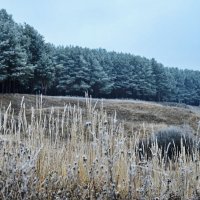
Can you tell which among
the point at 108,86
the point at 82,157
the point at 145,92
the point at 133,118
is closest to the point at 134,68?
the point at 145,92

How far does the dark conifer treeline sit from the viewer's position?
32.5 metres

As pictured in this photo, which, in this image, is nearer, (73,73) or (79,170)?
(79,170)

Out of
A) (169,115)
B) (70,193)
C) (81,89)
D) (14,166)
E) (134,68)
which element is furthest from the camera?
(134,68)

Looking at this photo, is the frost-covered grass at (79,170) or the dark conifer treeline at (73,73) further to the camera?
the dark conifer treeline at (73,73)

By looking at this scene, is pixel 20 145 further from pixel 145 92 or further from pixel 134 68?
pixel 134 68

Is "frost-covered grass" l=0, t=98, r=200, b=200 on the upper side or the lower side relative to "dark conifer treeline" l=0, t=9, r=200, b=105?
lower

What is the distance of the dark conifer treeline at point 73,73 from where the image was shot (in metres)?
32.5

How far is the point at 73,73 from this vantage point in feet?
165

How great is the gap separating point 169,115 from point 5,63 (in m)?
13.0

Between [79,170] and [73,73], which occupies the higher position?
[73,73]

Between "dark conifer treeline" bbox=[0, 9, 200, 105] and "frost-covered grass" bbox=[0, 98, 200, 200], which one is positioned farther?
"dark conifer treeline" bbox=[0, 9, 200, 105]

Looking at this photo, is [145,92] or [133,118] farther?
[145,92]

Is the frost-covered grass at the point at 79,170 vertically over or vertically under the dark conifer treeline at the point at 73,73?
under

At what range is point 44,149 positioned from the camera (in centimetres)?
357
